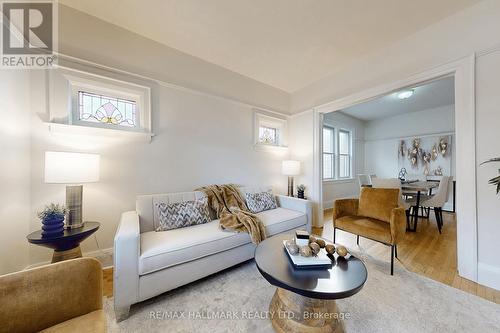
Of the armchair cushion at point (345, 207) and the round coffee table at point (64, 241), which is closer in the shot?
the round coffee table at point (64, 241)

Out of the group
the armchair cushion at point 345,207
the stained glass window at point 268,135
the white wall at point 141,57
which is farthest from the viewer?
the stained glass window at point 268,135

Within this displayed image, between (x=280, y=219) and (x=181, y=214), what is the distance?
1232mm

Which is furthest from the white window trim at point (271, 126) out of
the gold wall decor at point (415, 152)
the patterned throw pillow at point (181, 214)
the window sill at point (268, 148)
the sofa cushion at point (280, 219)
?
the gold wall decor at point (415, 152)

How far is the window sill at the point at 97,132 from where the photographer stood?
1.82 metres

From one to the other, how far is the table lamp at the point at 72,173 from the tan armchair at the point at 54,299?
1040 mm

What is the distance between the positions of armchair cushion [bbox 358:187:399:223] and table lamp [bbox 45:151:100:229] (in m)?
3.25

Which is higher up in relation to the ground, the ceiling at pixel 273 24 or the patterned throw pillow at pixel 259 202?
the ceiling at pixel 273 24

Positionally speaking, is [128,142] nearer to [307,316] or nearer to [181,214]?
[181,214]

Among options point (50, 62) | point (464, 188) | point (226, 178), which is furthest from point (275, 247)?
point (50, 62)

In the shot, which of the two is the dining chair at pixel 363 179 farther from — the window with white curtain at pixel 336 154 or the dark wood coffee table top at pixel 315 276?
the dark wood coffee table top at pixel 315 276

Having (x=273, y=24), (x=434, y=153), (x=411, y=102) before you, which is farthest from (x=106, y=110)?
(x=434, y=153)

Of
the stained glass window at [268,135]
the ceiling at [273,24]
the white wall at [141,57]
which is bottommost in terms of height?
the stained glass window at [268,135]

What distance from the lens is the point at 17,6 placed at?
1646 millimetres

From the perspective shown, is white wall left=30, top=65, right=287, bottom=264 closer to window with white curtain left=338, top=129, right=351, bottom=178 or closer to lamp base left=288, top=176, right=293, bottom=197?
lamp base left=288, top=176, right=293, bottom=197
